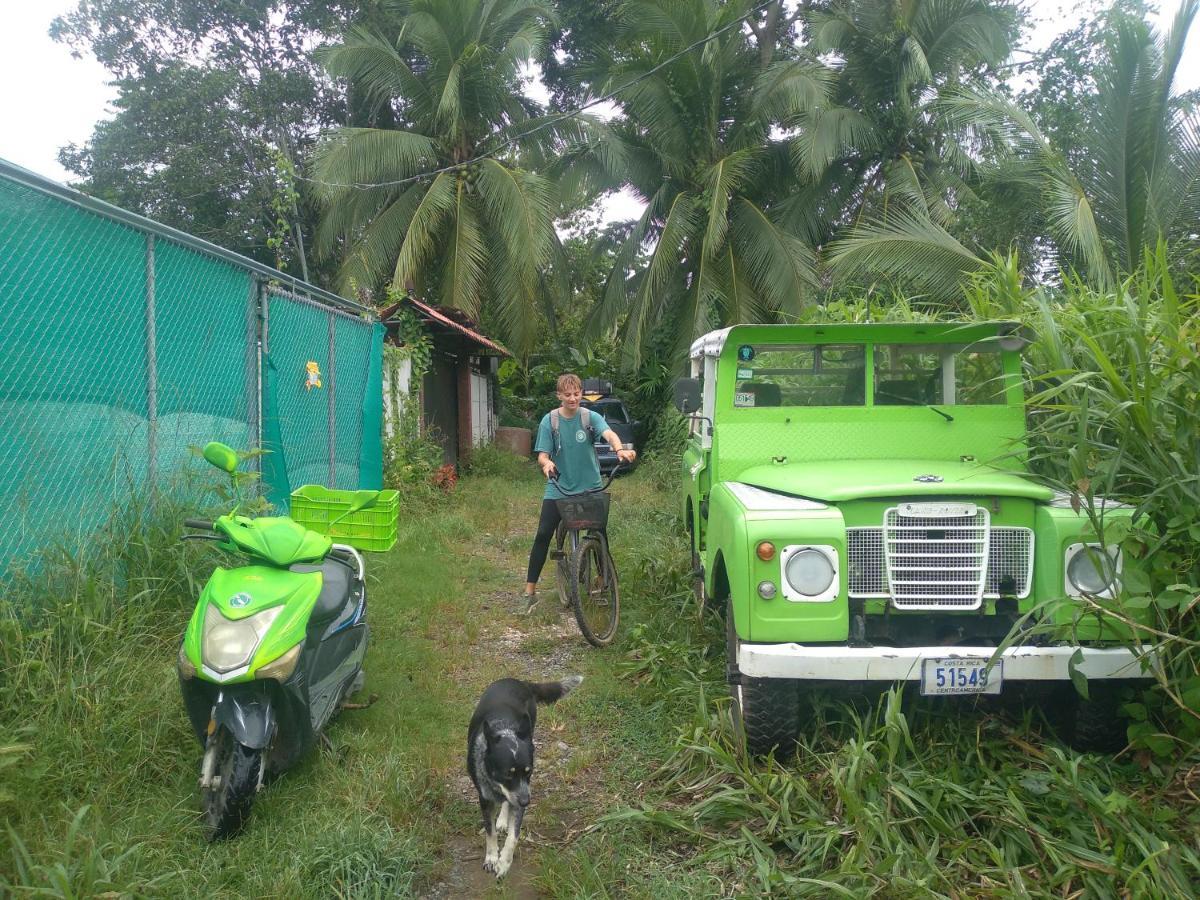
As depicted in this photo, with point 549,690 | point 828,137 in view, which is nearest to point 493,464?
point 828,137

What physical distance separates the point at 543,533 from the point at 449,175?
11.5 m

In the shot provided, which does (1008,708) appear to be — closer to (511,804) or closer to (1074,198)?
(511,804)

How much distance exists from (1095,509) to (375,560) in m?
5.38

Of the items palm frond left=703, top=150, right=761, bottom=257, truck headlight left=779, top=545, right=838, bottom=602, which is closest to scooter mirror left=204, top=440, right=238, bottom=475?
truck headlight left=779, top=545, right=838, bottom=602

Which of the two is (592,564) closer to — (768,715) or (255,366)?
(768,715)

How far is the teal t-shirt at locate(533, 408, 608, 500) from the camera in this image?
600cm

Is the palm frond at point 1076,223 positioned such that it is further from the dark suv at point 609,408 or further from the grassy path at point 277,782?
the dark suv at point 609,408

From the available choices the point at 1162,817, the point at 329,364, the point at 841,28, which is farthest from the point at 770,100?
the point at 1162,817

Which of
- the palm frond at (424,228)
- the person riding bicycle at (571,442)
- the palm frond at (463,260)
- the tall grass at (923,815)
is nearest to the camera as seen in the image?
the tall grass at (923,815)

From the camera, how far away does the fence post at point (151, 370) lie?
188 inches

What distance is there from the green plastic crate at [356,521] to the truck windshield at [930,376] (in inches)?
121

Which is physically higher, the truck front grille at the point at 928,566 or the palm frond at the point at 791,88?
the palm frond at the point at 791,88

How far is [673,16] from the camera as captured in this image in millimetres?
14305

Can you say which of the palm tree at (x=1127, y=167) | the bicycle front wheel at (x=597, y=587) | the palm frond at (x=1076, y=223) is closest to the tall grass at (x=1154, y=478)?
the bicycle front wheel at (x=597, y=587)
